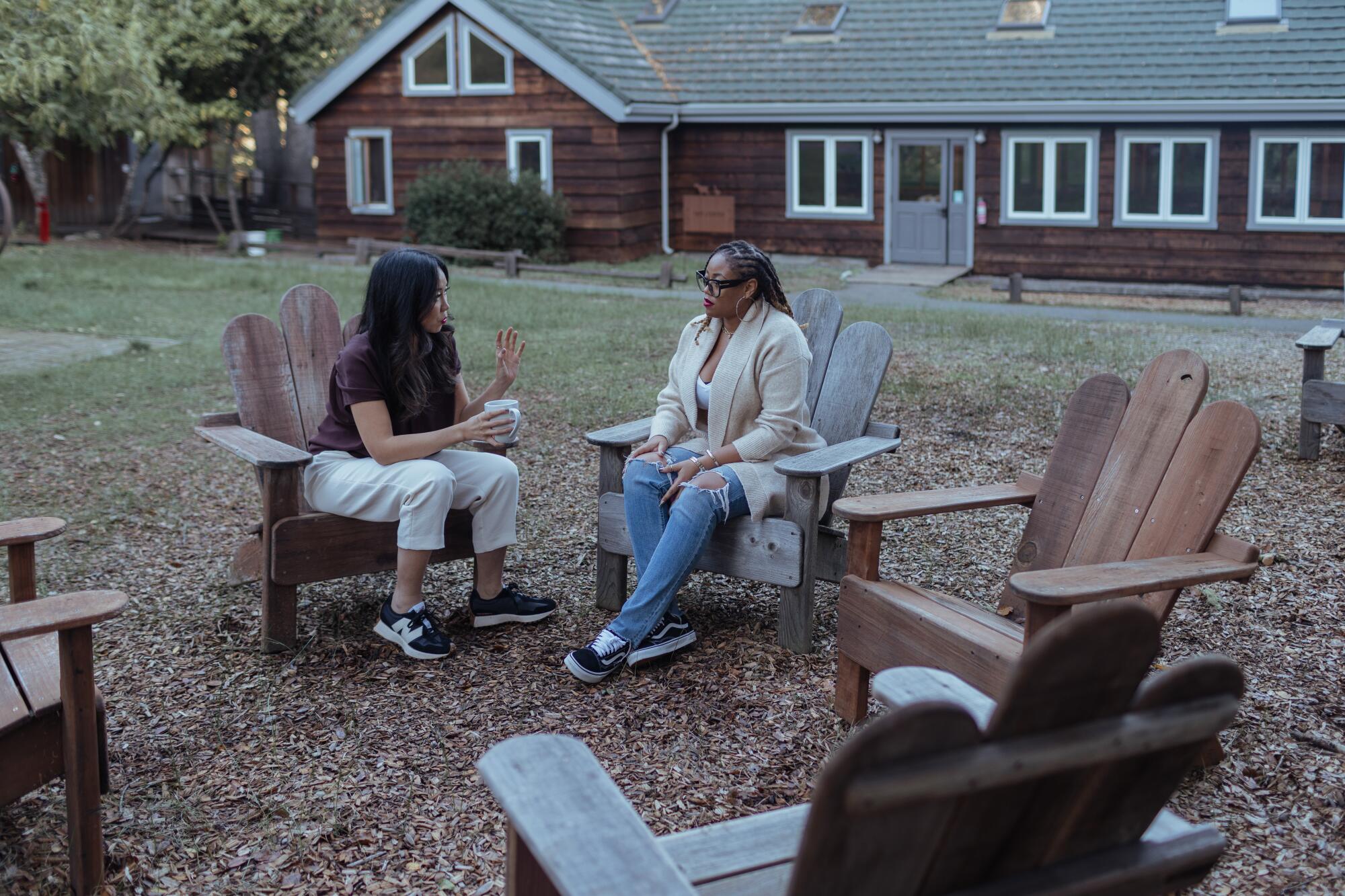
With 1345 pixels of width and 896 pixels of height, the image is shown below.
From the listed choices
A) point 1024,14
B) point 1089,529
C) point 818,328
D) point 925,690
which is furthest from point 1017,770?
point 1024,14

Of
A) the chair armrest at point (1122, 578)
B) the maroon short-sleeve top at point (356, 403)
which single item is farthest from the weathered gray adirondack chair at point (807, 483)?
the chair armrest at point (1122, 578)

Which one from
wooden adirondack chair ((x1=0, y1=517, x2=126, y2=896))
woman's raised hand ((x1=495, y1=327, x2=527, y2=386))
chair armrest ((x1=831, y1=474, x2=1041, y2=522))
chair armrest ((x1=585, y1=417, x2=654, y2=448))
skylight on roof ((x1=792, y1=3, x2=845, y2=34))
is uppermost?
skylight on roof ((x1=792, y1=3, x2=845, y2=34))

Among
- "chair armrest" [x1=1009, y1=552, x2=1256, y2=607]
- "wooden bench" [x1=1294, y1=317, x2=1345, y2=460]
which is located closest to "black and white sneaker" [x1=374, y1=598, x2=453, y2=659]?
"chair armrest" [x1=1009, y1=552, x2=1256, y2=607]

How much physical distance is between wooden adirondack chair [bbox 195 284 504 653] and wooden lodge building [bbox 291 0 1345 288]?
Result: 49.9ft

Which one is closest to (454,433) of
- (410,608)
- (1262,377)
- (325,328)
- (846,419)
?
(410,608)

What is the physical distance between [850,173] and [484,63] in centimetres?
612

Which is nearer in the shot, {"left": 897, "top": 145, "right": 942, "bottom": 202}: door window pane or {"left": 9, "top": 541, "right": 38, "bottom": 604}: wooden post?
{"left": 9, "top": 541, "right": 38, "bottom": 604}: wooden post

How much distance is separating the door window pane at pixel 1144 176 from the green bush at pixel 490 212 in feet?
27.8

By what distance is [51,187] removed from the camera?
2600cm

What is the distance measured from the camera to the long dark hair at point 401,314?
4199 millimetres

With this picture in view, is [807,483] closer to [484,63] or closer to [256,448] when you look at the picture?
[256,448]

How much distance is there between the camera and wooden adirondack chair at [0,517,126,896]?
272cm

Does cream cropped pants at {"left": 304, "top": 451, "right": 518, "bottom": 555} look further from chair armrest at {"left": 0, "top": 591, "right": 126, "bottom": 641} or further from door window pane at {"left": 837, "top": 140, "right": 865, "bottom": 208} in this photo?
door window pane at {"left": 837, "top": 140, "right": 865, "bottom": 208}

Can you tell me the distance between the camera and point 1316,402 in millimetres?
6762
